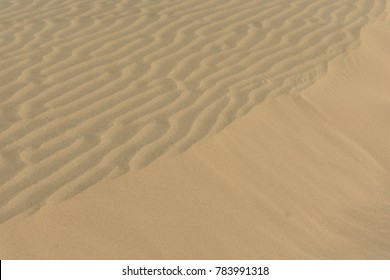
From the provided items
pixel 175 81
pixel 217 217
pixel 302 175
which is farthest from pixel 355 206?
pixel 175 81

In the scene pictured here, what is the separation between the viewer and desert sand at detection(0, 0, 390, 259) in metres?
3.51

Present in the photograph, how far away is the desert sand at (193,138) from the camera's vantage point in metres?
3.51

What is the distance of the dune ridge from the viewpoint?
156 inches

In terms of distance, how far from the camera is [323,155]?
14.5 ft

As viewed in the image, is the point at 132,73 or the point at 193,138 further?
the point at 132,73

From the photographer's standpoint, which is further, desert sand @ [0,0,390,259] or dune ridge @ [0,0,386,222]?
dune ridge @ [0,0,386,222]

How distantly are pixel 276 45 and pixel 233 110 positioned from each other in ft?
5.23

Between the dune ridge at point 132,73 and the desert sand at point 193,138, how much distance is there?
16 mm

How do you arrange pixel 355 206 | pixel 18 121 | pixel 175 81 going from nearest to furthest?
pixel 355 206, pixel 18 121, pixel 175 81

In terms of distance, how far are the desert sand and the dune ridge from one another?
2 cm

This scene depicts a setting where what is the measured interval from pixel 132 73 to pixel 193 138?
1259 millimetres

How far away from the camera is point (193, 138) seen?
421cm

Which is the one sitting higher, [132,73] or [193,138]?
[132,73]

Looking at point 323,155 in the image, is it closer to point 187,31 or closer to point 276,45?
point 276,45
